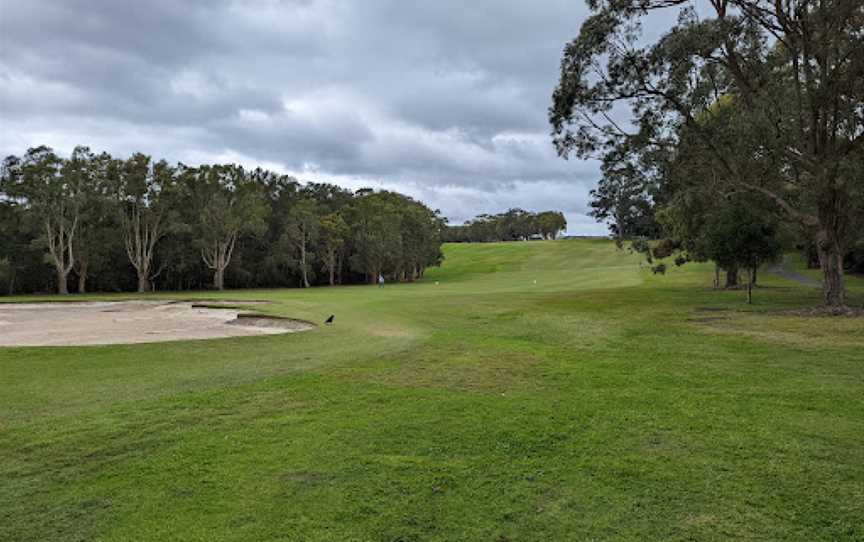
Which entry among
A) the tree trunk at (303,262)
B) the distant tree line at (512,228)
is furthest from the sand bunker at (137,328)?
the distant tree line at (512,228)

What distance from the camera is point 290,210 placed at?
67125mm

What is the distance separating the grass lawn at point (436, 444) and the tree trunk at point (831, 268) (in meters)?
10.5

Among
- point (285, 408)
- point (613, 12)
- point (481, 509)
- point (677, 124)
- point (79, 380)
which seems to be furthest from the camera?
point (677, 124)

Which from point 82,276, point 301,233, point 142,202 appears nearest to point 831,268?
point 301,233

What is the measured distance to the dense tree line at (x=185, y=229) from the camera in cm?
5194

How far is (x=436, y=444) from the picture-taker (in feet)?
21.3

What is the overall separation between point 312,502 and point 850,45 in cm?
2432

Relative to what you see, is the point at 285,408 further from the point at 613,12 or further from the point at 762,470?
the point at 613,12

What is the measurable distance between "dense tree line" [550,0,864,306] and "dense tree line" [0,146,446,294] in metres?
44.2

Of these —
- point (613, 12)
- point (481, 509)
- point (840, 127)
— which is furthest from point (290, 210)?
point (481, 509)

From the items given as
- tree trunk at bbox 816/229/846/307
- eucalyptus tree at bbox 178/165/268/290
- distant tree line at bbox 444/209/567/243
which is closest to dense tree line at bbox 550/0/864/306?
tree trunk at bbox 816/229/846/307

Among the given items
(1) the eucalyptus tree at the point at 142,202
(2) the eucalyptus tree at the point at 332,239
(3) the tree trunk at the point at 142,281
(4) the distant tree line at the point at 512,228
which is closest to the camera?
(1) the eucalyptus tree at the point at 142,202

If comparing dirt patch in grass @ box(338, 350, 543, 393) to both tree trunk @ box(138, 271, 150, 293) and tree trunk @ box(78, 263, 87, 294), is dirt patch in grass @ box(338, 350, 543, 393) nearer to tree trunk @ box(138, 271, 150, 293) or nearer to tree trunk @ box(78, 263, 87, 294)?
tree trunk @ box(138, 271, 150, 293)

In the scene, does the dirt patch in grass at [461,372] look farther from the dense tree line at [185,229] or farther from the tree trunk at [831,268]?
the dense tree line at [185,229]
